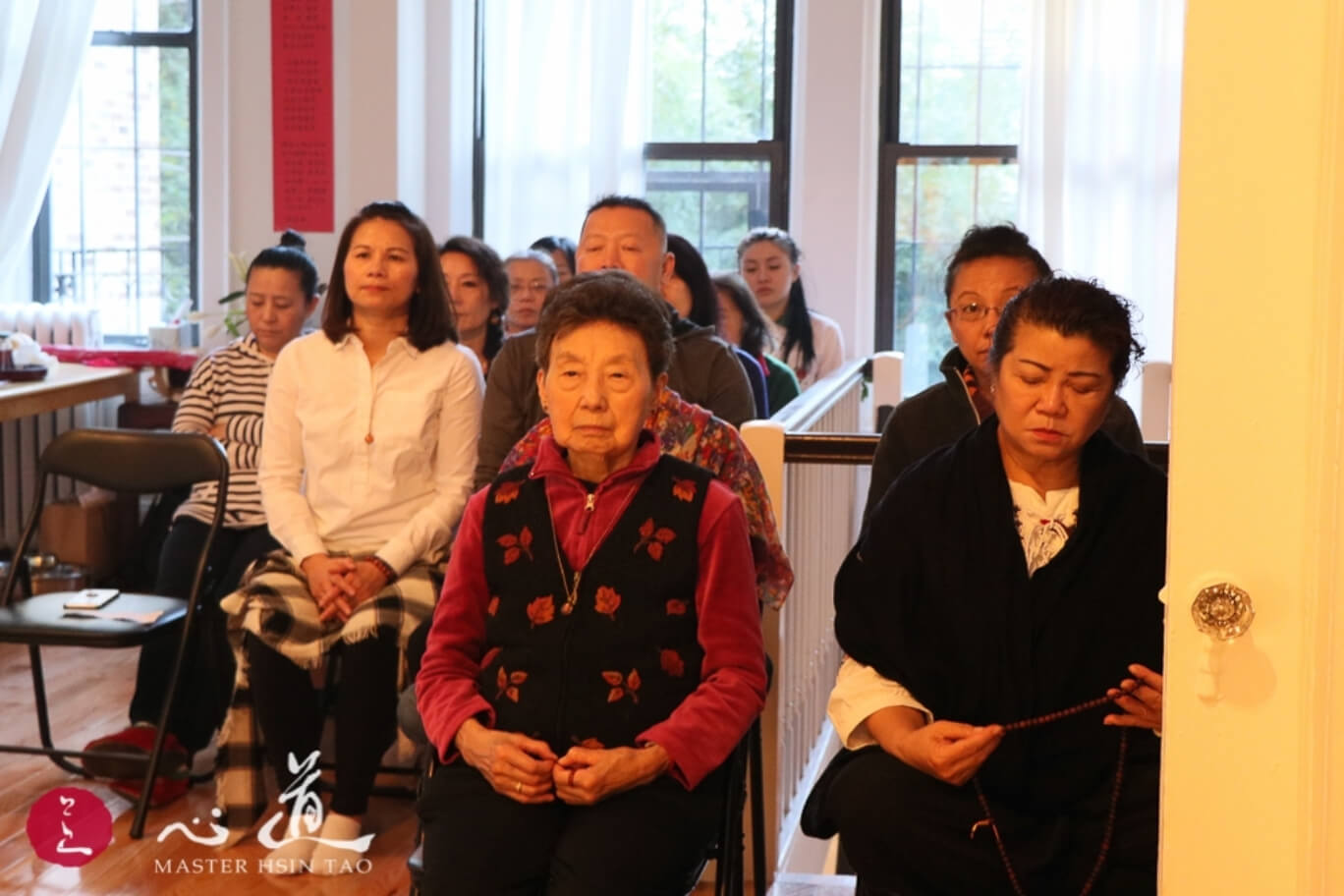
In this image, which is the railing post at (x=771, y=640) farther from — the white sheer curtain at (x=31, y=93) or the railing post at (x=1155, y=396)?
the white sheer curtain at (x=31, y=93)

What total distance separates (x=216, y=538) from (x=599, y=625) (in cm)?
166

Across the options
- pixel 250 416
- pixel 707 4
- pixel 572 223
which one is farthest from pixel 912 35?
pixel 250 416

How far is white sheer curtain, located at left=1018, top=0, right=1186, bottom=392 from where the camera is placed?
5531mm

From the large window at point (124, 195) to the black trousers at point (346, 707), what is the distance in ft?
11.7

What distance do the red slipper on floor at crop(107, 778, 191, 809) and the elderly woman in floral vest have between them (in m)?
1.40

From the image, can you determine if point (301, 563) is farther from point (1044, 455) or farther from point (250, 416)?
point (1044, 455)

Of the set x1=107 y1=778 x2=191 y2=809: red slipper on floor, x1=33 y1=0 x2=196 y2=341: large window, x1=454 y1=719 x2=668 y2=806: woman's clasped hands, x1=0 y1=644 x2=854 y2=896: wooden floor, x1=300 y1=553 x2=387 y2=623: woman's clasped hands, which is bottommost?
x1=0 y1=644 x2=854 y2=896: wooden floor

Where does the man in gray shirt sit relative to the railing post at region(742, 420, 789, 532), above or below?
above

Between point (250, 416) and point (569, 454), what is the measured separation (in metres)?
1.92

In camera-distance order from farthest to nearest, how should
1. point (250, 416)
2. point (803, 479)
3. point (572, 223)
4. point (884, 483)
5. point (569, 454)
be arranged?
point (572, 223) → point (250, 416) → point (803, 479) → point (884, 483) → point (569, 454)

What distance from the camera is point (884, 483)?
233cm

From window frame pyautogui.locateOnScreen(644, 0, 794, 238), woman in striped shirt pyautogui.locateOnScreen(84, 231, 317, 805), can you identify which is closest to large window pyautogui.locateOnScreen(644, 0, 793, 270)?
window frame pyautogui.locateOnScreen(644, 0, 794, 238)

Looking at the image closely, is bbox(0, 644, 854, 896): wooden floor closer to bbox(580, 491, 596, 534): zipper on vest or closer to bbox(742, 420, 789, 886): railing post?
bbox(742, 420, 789, 886): railing post

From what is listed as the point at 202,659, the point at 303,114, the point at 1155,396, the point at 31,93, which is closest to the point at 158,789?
the point at 202,659
